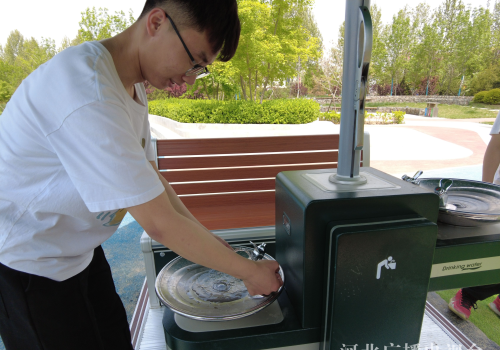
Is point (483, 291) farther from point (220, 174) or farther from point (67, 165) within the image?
point (67, 165)

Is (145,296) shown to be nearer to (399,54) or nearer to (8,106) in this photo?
(8,106)

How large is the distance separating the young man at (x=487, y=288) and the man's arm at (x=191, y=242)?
1685mm

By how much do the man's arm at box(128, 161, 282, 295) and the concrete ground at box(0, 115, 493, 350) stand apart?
1.66 metres

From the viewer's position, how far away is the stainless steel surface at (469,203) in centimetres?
88

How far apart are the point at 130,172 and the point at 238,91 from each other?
16586 millimetres

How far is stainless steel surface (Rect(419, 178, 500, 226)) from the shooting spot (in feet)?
2.89

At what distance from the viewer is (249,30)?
34.7ft

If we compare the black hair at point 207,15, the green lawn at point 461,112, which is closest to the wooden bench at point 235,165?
the black hair at point 207,15

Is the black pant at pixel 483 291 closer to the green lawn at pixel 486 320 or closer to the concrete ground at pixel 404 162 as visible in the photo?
the green lawn at pixel 486 320

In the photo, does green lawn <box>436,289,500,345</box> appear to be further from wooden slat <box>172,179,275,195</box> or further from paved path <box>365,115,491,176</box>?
paved path <box>365,115,491,176</box>

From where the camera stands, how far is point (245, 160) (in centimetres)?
239

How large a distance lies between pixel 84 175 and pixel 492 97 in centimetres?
2220

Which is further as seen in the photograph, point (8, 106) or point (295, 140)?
point (295, 140)

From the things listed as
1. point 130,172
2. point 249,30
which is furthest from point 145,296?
point 249,30
